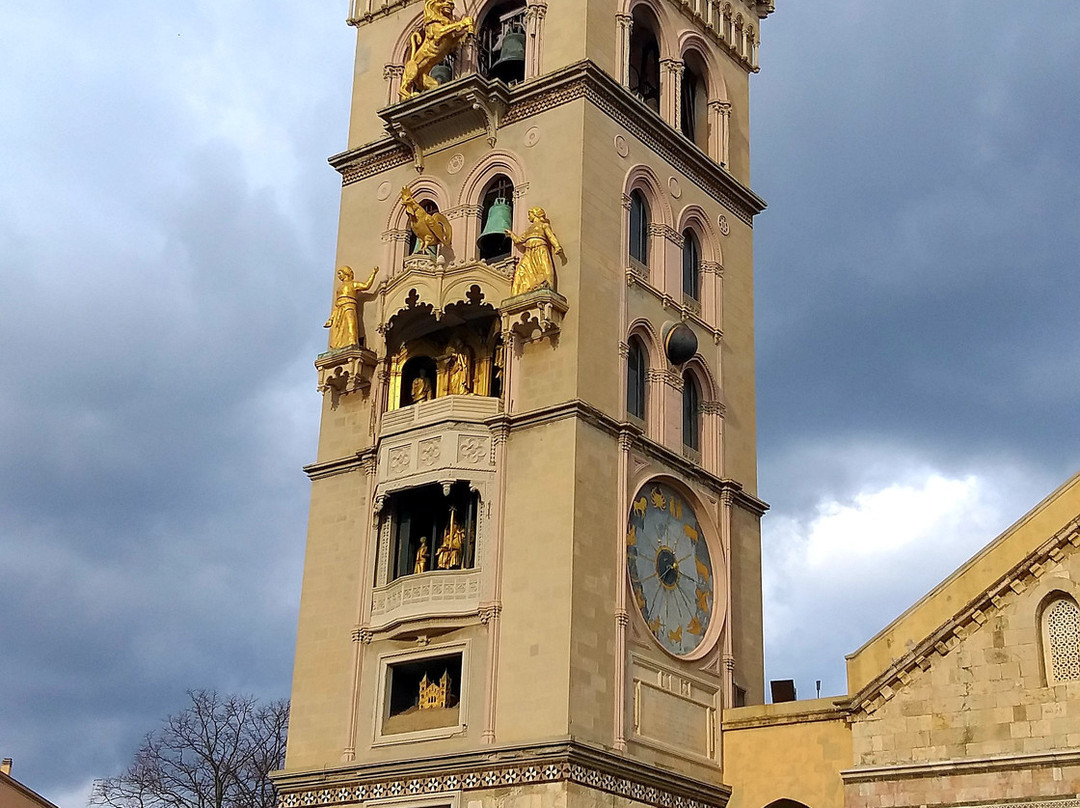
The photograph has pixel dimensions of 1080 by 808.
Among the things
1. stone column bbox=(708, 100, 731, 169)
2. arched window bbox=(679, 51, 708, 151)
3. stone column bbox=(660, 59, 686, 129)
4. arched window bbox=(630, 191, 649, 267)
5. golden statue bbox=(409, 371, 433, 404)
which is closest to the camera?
golden statue bbox=(409, 371, 433, 404)

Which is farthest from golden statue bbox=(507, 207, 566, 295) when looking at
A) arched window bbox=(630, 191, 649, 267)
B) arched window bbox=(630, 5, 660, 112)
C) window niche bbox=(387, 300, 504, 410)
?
arched window bbox=(630, 5, 660, 112)

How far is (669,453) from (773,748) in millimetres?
6533

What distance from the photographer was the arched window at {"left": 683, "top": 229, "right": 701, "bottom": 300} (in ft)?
126

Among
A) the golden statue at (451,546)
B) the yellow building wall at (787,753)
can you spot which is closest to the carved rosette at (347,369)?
the golden statue at (451,546)

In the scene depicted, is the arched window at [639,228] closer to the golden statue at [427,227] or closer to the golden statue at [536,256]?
the golden statue at [536,256]

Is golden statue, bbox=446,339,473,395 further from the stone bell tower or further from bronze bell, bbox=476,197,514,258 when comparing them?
bronze bell, bbox=476,197,514,258

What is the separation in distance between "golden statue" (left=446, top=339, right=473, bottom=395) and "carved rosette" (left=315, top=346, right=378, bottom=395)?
1728mm

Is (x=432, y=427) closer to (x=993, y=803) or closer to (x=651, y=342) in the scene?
(x=651, y=342)

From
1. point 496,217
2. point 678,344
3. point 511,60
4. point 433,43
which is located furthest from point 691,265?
point 433,43

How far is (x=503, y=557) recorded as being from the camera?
32.4m

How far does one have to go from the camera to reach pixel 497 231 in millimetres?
36062

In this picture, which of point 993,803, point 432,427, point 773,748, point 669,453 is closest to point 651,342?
point 669,453

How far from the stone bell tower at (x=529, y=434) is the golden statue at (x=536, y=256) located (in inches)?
3.0

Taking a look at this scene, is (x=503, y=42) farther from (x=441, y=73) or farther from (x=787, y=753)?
(x=787, y=753)
